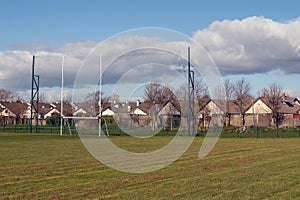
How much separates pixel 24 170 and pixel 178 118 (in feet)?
145

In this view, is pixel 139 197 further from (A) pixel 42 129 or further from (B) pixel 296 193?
(A) pixel 42 129

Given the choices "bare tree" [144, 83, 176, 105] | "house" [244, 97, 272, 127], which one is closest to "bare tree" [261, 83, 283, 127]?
"house" [244, 97, 272, 127]

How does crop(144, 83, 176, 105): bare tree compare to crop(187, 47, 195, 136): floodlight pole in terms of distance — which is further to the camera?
crop(187, 47, 195, 136): floodlight pole

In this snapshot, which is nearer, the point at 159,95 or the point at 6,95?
the point at 159,95

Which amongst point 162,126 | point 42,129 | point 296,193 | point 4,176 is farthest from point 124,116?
point 296,193

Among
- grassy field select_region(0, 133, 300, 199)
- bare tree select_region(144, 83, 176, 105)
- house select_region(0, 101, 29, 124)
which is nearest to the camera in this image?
grassy field select_region(0, 133, 300, 199)

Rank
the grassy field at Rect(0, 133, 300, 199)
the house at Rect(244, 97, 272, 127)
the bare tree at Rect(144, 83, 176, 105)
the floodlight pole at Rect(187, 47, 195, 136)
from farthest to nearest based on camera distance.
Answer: the house at Rect(244, 97, 272, 127)
the floodlight pole at Rect(187, 47, 195, 136)
the bare tree at Rect(144, 83, 176, 105)
the grassy field at Rect(0, 133, 300, 199)

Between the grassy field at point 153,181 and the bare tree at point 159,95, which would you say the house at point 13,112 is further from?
the grassy field at point 153,181

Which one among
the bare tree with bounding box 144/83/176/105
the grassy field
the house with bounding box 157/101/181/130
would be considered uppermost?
the bare tree with bounding box 144/83/176/105

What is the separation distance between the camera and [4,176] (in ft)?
48.9

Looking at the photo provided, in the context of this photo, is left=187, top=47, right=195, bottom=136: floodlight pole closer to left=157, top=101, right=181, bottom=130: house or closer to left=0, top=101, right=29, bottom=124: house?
left=157, top=101, right=181, bottom=130: house

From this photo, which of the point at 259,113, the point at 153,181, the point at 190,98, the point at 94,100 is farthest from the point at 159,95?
the point at 259,113

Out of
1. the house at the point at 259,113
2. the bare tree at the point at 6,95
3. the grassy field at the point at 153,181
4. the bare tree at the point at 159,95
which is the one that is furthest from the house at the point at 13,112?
the grassy field at the point at 153,181

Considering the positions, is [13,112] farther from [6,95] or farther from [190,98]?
[190,98]
